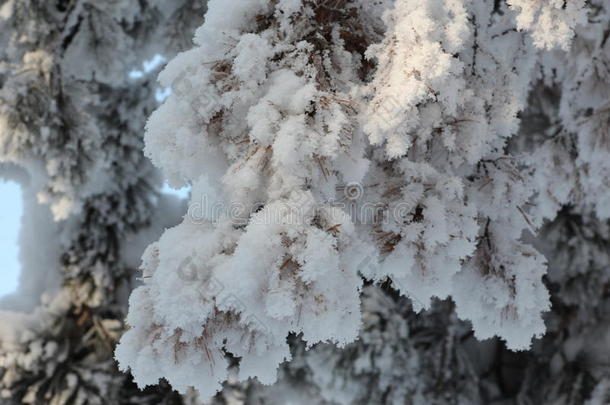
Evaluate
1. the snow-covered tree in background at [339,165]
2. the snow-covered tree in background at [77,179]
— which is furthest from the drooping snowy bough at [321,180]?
the snow-covered tree in background at [77,179]

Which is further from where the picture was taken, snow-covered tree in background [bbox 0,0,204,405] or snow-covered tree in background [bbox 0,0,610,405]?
snow-covered tree in background [bbox 0,0,204,405]

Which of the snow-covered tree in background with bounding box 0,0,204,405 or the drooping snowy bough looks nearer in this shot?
the drooping snowy bough

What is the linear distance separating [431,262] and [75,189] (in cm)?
357

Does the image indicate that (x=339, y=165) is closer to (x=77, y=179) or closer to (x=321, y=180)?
(x=321, y=180)

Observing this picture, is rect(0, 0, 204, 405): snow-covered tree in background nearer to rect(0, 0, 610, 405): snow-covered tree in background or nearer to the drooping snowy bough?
rect(0, 0, 610, 405): snow-covered tree in background

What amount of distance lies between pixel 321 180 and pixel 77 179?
3477 mm

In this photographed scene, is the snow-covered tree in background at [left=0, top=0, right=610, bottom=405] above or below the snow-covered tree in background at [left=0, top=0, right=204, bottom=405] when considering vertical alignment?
below

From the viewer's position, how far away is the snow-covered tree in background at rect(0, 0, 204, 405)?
4.17 meters

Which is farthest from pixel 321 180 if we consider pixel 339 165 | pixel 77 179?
pixel 77 179

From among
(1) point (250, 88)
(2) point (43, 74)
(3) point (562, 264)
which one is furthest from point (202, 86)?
(3) point (562, 264)

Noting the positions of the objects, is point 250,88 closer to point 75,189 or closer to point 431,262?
point 431,262

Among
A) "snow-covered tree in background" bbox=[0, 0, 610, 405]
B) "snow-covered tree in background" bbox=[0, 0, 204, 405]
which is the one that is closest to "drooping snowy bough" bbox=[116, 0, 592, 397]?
"snow-covered tree in background" bbox=[0, 0, 610, 405]

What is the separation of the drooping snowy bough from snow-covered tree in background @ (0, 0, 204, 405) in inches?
108

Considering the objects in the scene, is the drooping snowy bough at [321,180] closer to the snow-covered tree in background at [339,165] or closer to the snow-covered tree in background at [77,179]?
the snow-covered tree in background at [339,165]
